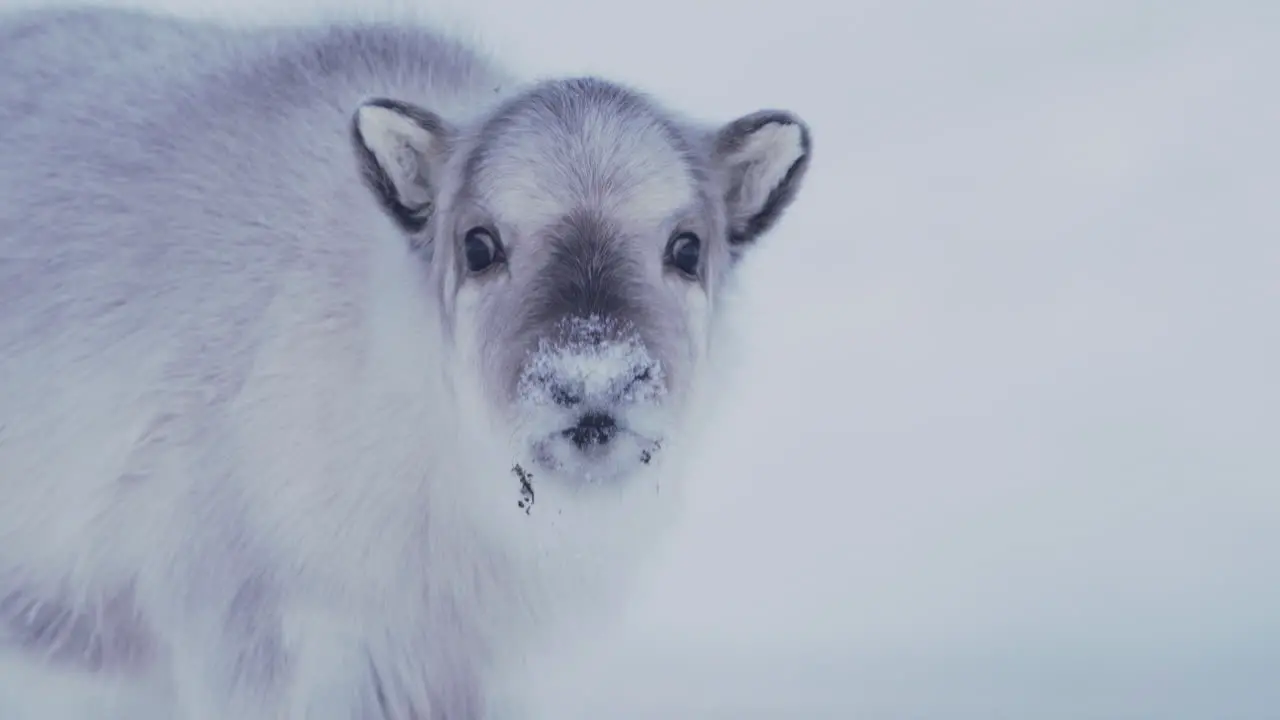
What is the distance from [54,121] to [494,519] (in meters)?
2.46

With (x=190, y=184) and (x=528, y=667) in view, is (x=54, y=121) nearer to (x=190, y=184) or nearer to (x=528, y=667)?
(x=190, y=184)

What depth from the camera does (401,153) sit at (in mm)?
4641

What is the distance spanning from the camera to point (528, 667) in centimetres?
495

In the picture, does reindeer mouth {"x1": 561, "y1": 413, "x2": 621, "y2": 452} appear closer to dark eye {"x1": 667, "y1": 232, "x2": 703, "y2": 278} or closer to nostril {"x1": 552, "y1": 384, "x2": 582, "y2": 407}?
nostril {"x1": 552, "y1": 384, "x2": 582, "y2": 407}

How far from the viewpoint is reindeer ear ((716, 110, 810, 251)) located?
15.8 ft

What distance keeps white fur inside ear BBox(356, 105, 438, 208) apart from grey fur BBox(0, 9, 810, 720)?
0.01 m

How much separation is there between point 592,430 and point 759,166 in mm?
1402

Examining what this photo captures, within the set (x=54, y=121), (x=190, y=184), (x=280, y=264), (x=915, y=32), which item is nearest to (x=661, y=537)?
(x=280, y=264)

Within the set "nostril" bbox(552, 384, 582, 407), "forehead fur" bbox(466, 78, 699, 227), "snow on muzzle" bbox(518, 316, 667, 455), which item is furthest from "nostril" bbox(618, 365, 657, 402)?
"forehead fur" bbox(466, 78, 699, 227)

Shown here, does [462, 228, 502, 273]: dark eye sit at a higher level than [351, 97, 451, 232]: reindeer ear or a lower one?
lower

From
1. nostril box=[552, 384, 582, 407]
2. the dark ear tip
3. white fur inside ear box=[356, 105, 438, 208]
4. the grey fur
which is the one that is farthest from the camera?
the dark ear tip

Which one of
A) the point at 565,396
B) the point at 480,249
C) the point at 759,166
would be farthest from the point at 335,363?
the point at 759,166

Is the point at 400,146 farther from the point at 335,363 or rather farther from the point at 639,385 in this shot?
the point at 639,385

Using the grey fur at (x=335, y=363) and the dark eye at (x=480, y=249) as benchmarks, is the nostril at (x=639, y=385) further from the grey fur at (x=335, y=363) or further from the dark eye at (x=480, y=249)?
the dark eye at (x=480, y=249)
